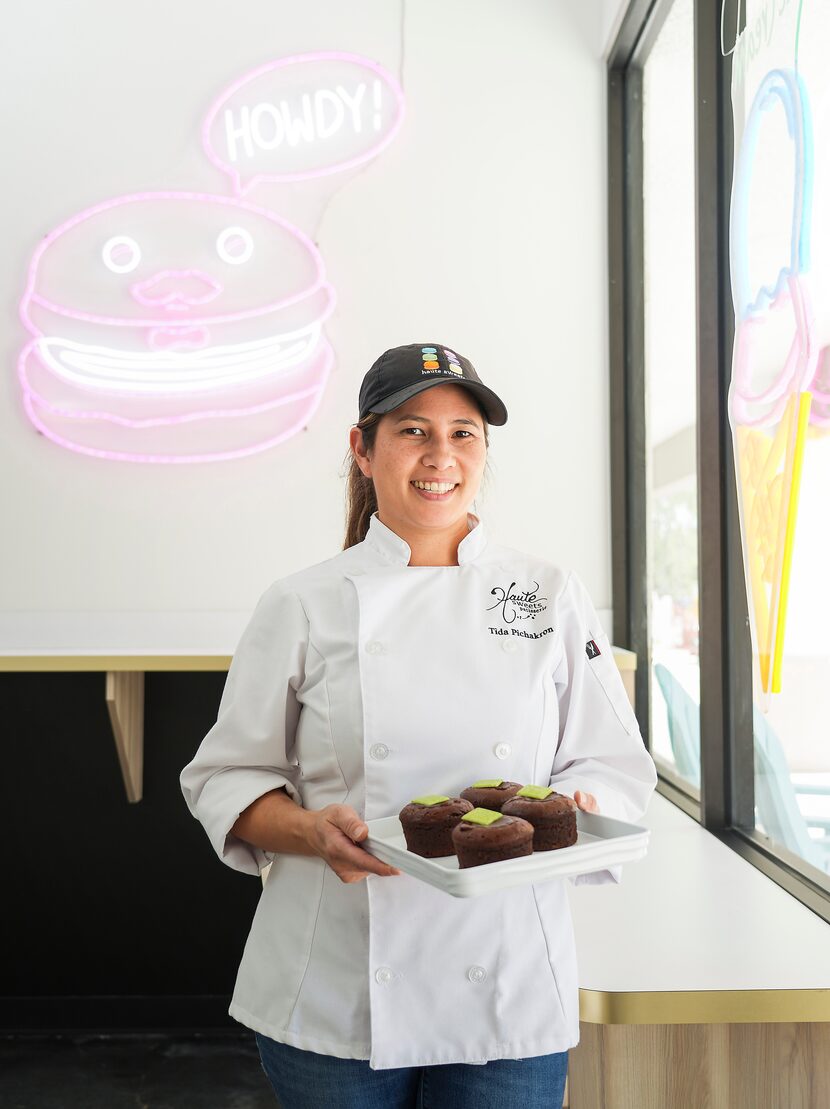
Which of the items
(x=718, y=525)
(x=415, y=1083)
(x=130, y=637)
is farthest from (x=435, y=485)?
(x=130, y=637)

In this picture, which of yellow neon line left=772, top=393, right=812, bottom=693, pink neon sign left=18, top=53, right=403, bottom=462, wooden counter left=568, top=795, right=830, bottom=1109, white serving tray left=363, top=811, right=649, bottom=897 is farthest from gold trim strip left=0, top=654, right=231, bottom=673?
white serving tray left=363, top=811, right=649, bottom=897

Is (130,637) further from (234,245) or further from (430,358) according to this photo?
(430,358)

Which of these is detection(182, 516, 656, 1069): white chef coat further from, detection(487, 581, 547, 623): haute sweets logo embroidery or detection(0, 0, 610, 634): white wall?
detection(0, 0, 610, 634): white wall

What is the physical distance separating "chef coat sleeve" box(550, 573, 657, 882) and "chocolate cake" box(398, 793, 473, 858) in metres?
0.19

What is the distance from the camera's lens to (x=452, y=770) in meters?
1.16

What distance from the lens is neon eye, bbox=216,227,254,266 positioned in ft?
9.44

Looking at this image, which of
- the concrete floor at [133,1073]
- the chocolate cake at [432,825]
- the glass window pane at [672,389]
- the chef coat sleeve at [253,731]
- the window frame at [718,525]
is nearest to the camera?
the chocolate cake at [432,825]

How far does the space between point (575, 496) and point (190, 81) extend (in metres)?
1.64

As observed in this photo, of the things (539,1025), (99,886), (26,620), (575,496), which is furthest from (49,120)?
(539,1025)

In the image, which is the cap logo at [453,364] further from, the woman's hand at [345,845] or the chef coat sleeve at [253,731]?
the woman's hand at [345,845]

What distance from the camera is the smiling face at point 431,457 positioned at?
4.03 ft

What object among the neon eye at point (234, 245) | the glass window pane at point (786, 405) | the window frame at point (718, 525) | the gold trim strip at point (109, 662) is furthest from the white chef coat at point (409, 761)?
the neon eye at point (234, 245)

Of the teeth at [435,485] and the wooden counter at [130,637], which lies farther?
the wooden counter at [130,637]

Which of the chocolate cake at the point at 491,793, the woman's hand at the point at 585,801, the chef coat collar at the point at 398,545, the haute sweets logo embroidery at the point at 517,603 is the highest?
the chef coat collar at the point at 398,545
